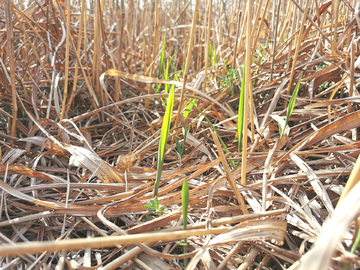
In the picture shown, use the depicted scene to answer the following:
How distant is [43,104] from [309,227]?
1.09 meters

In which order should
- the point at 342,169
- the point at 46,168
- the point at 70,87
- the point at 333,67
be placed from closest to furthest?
the point at 342,169, the point at 46,168, the point at 333,67, the point at 70,87

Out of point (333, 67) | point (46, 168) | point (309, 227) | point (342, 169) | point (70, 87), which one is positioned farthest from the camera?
point (70, 87)

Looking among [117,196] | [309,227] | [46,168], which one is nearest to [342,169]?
[309,227]

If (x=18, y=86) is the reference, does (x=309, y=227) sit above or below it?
below

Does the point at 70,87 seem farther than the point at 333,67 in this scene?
Yes

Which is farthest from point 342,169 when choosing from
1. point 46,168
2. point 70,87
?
point 70,87

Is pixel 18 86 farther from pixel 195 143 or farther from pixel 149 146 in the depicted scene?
pixel 195 143

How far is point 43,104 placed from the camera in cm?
118

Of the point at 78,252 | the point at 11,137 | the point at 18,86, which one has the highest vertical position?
the point at 18,86

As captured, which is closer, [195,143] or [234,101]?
[195,143]

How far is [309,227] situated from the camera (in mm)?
516

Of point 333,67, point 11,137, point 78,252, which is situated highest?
point 333,67

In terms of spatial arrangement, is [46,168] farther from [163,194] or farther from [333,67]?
[333,67]

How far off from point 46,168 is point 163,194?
37 centimetres
